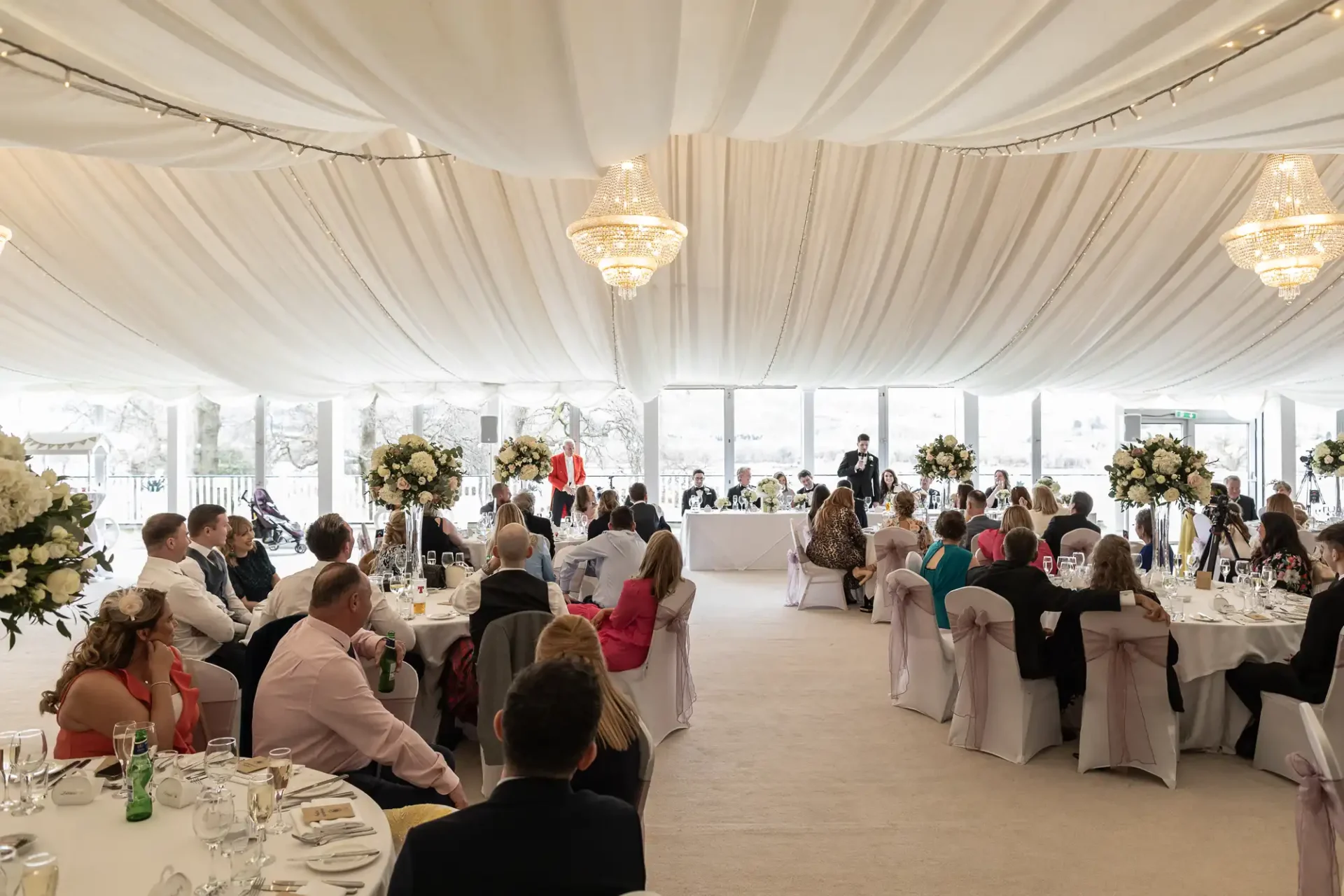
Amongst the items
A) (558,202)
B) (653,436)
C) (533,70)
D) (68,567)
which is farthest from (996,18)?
(653,436)

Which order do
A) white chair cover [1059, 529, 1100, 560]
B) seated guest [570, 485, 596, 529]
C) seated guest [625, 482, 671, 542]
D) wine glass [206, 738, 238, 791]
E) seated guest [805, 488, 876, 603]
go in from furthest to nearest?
1. seated guest [570, 485, 596, 529]
2. seated guest [625, 482, 671, 542]
3. seated guest [805, 488, 876, 603]
4. white chair cover [1059, 529, 1100, 560]
5. wine glass [206, 738, 238, 791]

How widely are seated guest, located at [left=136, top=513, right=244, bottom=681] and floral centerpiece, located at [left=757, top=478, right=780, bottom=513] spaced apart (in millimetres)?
8345

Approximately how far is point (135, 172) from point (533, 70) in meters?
6.47

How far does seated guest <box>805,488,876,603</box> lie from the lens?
9.23 meters

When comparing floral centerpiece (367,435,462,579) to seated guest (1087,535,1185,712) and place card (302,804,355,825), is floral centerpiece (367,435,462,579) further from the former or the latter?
seated guest (1087,535,1185,712)

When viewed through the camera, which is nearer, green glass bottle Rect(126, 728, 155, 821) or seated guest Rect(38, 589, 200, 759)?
green glass bottle Rect(126, 728, 155, 821)

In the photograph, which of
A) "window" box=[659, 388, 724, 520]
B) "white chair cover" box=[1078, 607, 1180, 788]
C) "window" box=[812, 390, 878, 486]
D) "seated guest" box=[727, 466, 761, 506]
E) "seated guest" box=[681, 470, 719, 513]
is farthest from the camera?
"window" box=[812, 390, 878, 486]

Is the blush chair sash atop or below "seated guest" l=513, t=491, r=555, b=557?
below

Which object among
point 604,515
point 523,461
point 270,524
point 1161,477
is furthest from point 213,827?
point 270,524

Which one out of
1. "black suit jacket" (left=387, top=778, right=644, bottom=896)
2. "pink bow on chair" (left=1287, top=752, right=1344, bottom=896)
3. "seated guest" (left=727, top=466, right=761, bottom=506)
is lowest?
"pink bow on chair" (left=1287, top=752, right=1344, bottom=896)

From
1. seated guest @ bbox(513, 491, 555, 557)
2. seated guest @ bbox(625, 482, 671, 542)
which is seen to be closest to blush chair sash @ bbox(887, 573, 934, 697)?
seated guest @ bbox(513, 491, 555, 557)

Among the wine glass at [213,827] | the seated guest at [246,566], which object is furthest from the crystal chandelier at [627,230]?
the wine glass at [213,827]

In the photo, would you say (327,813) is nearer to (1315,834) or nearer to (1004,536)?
(1315,834)

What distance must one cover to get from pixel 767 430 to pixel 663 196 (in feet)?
21.7
